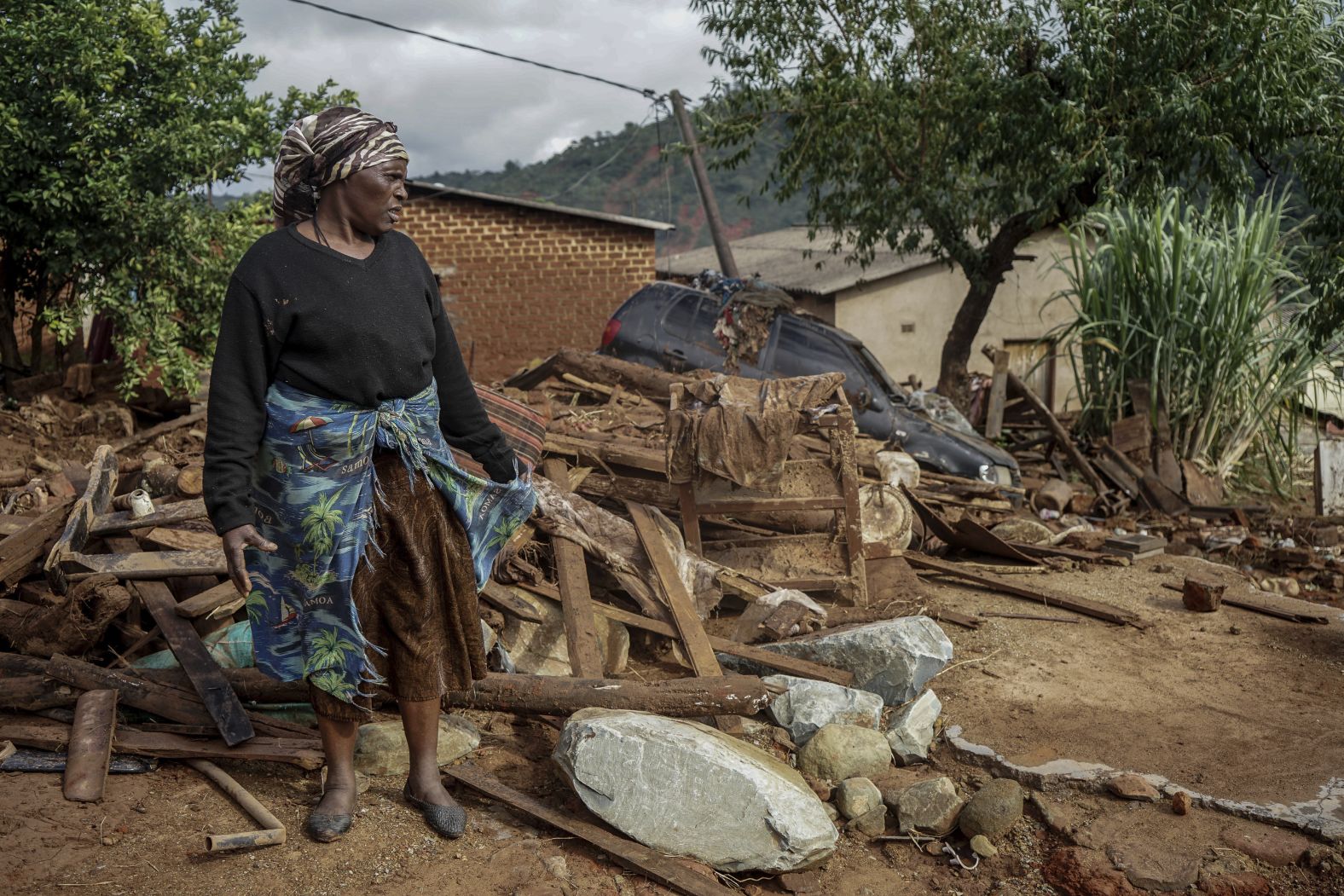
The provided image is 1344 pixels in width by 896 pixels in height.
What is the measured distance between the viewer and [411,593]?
313 centimetres

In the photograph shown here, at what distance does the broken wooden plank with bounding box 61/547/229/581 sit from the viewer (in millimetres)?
4629

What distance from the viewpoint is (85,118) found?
8.02m

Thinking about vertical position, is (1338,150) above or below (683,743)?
above

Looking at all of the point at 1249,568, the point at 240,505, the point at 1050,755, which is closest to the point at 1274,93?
the point at 1249,568

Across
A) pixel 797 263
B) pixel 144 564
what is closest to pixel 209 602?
pixel 144 564

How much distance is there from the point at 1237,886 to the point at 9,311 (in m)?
9.90

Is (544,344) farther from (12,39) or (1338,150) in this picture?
(1338,150)

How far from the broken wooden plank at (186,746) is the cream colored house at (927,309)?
15.1 meters

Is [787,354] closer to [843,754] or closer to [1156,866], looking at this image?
[843,754]

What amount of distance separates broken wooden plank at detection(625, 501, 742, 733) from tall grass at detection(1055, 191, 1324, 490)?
648 cm

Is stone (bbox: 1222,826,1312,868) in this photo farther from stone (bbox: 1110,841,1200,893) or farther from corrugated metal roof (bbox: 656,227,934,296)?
corrugated metal roof (bbox: 656,227,934,296)

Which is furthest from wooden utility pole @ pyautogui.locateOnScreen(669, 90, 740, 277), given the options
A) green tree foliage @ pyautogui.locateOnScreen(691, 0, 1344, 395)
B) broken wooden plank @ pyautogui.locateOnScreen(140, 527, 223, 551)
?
broken wooden plank @ pyautogui.locateOnScreen(140, 527, 223, 551)

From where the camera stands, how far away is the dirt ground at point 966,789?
3.09 meters

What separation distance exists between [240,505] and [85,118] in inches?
265
